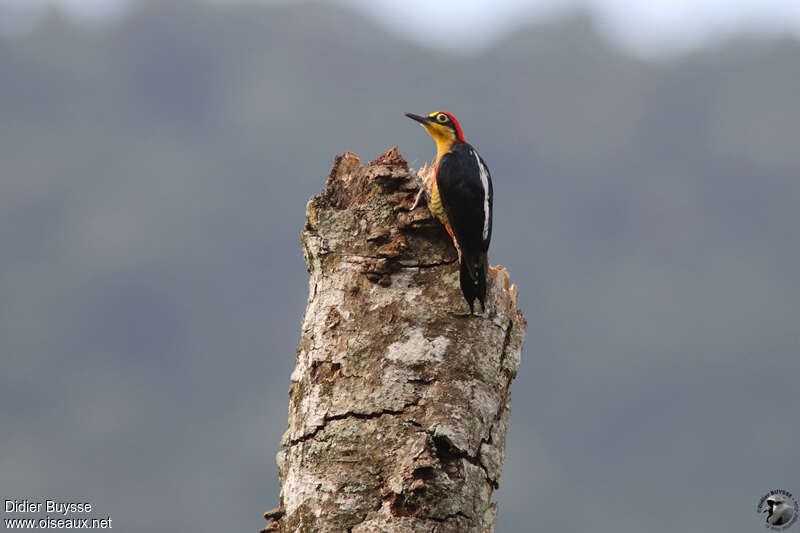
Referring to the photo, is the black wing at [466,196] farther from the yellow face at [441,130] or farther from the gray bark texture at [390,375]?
the yellow face at [441,130]

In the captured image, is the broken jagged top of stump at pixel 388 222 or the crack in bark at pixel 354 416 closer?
the crack in bark at pixel 354 416

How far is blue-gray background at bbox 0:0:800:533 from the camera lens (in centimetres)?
12625

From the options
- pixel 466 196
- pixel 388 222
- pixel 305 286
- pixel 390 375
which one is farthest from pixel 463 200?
pixel 305 286

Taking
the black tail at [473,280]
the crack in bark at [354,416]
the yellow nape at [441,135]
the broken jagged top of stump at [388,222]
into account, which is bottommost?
the crack in bark at [354,416]

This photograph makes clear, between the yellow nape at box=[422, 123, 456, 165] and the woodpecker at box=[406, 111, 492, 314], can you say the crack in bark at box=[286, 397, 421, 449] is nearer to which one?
the woodpecker at box=[406, 111, 492, 314]

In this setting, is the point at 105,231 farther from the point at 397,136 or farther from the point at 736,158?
the point at 736,158

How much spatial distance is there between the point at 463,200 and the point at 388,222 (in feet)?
2.32

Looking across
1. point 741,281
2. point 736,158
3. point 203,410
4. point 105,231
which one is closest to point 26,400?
point 203,410

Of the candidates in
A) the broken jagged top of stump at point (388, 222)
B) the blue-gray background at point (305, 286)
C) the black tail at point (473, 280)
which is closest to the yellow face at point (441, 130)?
the broken jagged top of stump at point (388, 222)

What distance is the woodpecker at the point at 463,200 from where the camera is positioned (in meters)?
6.31

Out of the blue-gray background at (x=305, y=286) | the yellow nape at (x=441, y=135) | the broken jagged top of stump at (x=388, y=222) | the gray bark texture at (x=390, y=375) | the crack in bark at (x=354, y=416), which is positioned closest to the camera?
the gray bark texture at (x=390, y=375)

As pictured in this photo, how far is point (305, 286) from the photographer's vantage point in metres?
145

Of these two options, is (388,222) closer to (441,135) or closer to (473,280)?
(473,280)

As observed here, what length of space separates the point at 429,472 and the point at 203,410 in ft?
446
